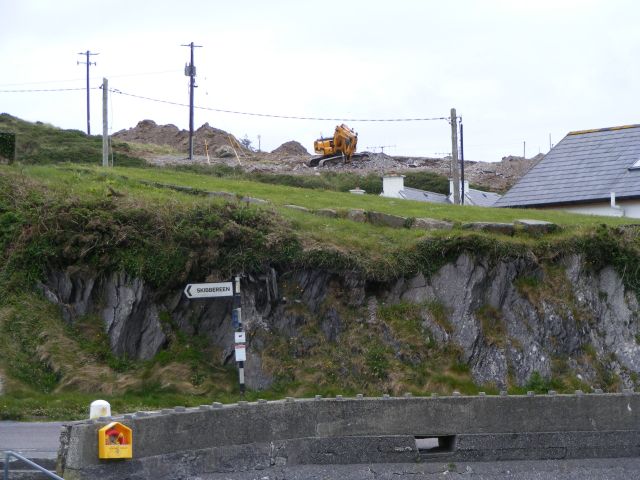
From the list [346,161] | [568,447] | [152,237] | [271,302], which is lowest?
[568,447]

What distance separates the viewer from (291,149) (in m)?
74.8

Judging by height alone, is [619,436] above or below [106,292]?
below

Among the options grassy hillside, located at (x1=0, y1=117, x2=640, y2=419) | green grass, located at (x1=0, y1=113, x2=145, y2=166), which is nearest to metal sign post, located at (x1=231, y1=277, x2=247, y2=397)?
grassy hillside, located at (x1=0, y1=117, x2=640, y2=419)

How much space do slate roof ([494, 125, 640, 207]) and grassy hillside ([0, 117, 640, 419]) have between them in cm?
1186

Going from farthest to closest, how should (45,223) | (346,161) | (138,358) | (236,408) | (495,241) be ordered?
1. (346,161)
2. (495,241)
3. (45,223)
4. (138,358)
5. (236,408)

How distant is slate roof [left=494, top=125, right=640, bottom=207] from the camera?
3525 cm

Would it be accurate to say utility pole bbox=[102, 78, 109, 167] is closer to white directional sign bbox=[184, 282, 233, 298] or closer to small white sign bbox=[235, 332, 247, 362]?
white directional sign bbox=[184, 282, 233, 298]

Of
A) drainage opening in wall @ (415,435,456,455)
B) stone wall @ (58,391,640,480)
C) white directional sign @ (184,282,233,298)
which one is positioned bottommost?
drainage opening in wall @ (415,435,456,455)

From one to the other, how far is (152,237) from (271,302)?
2.81 m

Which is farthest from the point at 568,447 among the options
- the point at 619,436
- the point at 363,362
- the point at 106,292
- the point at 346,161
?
the point at 346,161

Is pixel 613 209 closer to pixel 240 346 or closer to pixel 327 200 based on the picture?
pixel 327 200

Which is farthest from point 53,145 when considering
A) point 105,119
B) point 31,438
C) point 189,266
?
point 31,438

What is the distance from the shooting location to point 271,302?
20.5 m

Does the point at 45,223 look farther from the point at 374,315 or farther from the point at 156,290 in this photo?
the point at 374,315
